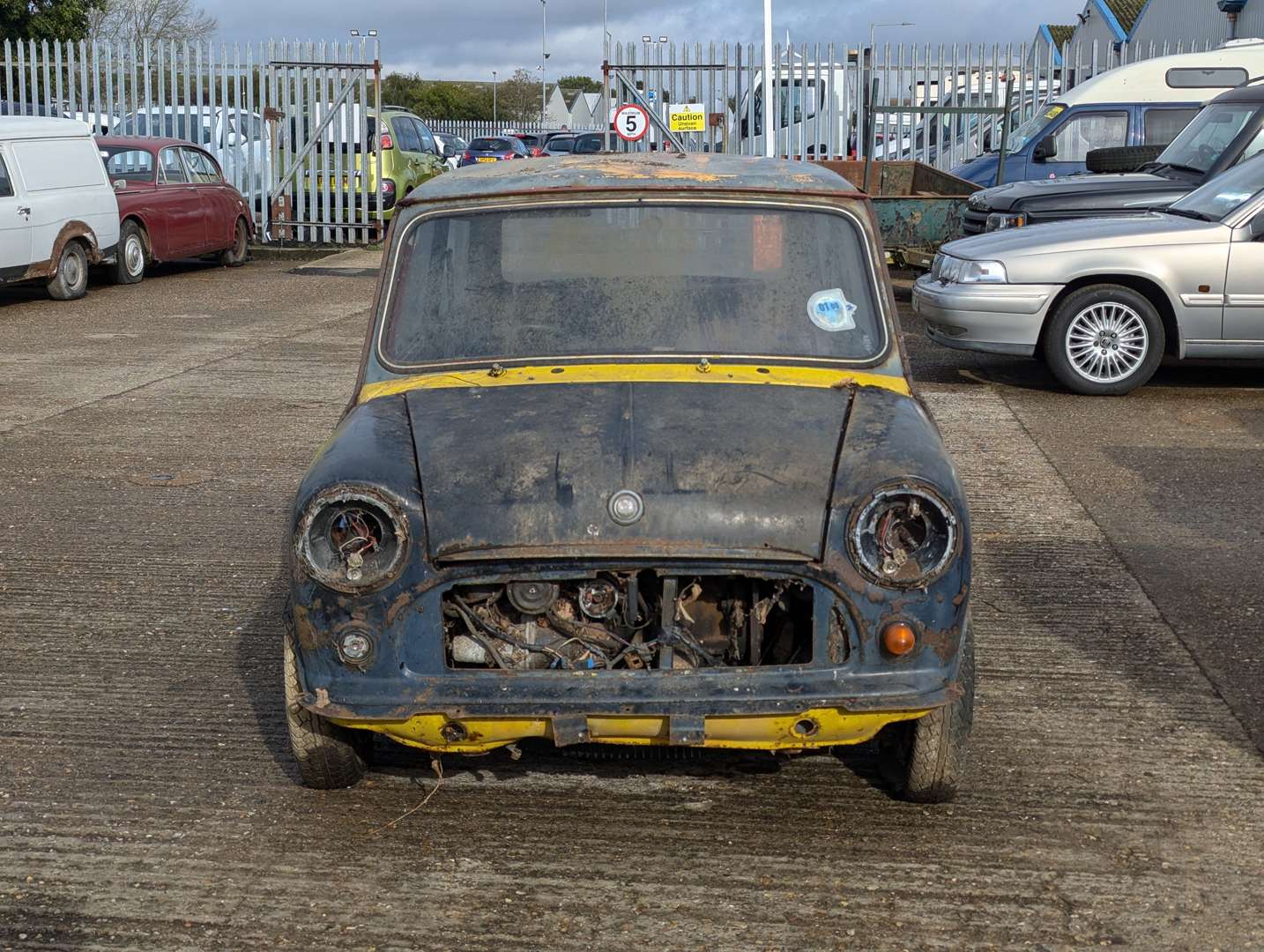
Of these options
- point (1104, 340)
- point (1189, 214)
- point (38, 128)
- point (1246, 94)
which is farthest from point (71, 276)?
point (1246, 94)

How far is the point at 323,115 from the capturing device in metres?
22.0

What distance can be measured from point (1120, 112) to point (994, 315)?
334 inches

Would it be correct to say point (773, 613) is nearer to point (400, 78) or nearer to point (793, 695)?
point (793, 695)

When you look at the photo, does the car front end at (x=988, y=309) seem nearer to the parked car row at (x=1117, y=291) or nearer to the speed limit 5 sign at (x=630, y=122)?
the parked car row at (x=1117, y=291)

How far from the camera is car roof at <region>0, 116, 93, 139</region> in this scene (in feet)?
49.1

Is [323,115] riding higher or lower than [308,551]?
higher

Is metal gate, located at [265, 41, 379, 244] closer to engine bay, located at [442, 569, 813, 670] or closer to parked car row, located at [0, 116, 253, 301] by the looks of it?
parked car row, located at [0, 116, 253, 301]

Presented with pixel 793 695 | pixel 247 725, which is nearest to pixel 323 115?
pixel 247 725

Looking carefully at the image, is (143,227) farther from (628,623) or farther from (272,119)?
(628,623)

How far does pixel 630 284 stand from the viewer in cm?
465


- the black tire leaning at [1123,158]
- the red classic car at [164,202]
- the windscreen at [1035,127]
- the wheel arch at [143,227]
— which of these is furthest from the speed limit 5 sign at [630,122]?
the black tire leaning at [1123,158]

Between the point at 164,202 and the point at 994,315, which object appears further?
the point at 164,202

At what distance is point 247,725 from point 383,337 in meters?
1.30

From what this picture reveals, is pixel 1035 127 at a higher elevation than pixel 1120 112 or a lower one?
lower
